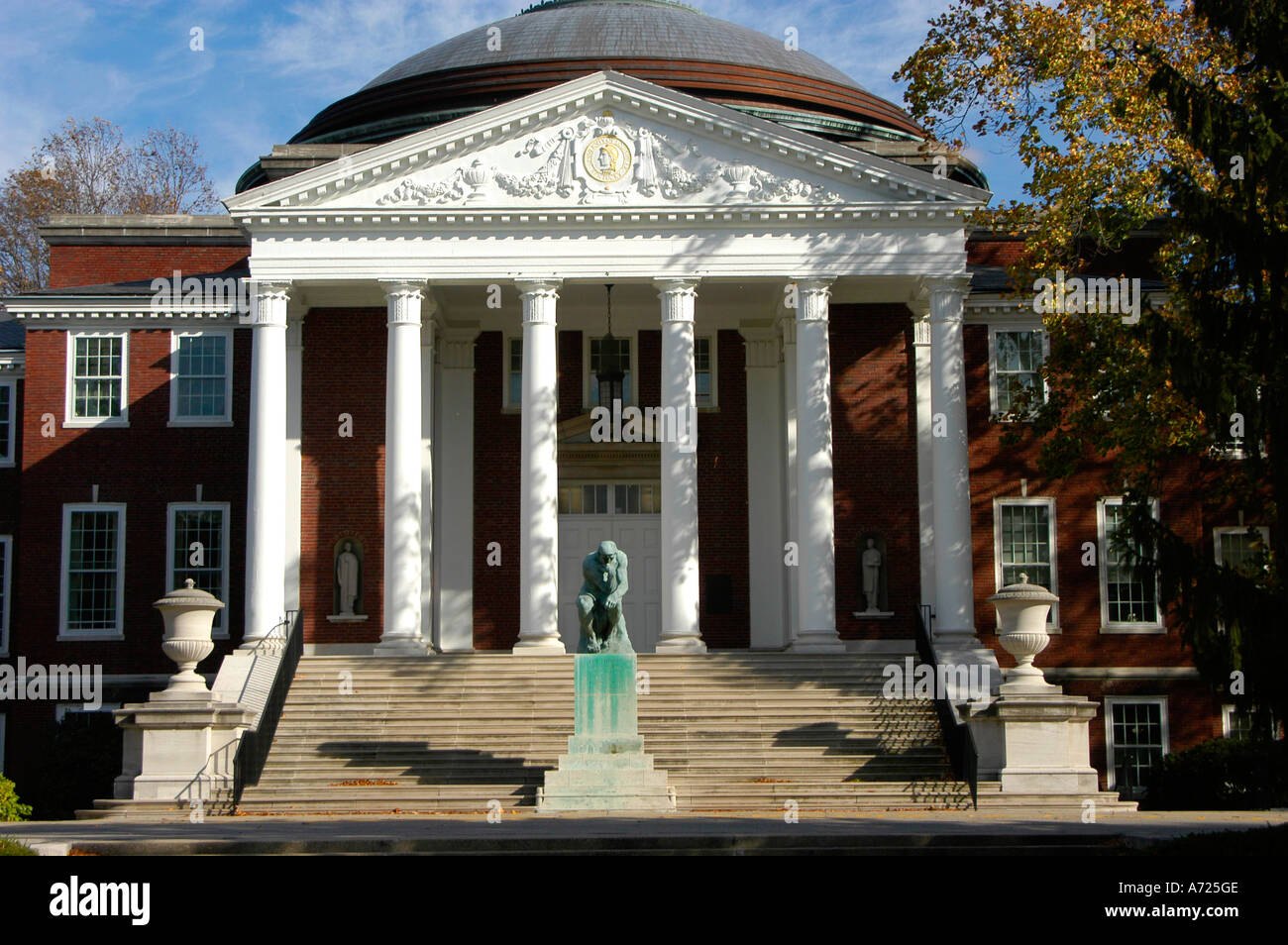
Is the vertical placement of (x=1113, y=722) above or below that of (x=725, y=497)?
below

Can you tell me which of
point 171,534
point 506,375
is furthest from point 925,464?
point 171,534

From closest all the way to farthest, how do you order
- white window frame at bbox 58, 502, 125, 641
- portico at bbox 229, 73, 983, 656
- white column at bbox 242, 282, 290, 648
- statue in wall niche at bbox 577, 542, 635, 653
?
statue in wall niche at bbox 577, 542, 635, 653 < white column at bbox 242, 282, 290, 648 < portico at bbox 229, 73, 983, 656 < white window frame at bbox 58, 502, 125, 641

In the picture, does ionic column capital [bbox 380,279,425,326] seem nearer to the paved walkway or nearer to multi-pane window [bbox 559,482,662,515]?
multi-pane window [bbox 559,482,662,515]

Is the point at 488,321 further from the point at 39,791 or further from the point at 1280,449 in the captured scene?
the point at 1280,449

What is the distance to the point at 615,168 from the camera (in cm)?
3083

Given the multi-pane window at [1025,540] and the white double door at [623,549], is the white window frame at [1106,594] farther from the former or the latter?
the white double door at [623,549]

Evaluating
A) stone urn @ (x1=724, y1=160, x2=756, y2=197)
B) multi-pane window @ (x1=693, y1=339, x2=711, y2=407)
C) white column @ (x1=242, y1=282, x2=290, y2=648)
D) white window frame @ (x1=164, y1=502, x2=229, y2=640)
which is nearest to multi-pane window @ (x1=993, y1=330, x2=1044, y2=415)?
multi-pane window @ (x1=693, y1=339, x2=711, y2=407)

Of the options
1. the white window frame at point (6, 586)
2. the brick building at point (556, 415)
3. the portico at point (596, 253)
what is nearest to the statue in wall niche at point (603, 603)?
the brick building at point (556, 415)

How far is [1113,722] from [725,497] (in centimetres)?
915

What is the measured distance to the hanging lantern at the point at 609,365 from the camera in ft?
109

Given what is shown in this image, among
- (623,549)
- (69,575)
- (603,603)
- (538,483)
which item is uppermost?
(538,483)

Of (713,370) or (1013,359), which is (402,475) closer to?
(713,370)

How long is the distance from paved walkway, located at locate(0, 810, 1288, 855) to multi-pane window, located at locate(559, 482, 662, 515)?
13.0 m

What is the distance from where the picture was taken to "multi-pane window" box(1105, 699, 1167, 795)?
3212cm
